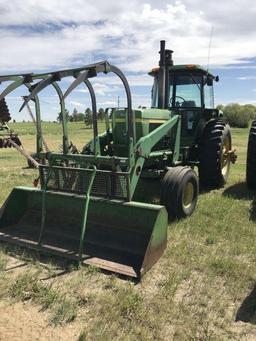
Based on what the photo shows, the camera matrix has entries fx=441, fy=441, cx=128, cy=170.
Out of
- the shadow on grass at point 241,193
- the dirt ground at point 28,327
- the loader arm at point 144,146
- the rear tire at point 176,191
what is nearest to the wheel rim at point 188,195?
the rear tire at point 176,191

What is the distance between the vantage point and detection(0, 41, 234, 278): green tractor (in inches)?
198

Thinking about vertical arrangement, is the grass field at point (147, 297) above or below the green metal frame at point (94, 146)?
below

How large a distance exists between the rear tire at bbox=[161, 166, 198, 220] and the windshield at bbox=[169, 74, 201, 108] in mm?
2258

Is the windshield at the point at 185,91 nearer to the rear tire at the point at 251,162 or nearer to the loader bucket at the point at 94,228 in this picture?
the rear tire at the point at 251,162

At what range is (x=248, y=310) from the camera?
392 centimetres

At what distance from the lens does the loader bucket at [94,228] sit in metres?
4.86

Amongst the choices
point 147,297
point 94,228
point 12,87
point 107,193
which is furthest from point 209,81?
point 147,297

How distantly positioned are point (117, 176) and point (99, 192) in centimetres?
37

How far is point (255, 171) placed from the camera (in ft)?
28.1

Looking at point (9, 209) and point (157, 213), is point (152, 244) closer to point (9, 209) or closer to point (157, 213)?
point (157, 213)

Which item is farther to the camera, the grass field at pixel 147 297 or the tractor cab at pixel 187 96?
the tractor cab at pixel 187 96

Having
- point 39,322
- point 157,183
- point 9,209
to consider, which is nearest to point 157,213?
point 39,322

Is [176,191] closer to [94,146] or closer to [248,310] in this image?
[94,146]

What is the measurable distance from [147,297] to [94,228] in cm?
155
